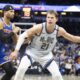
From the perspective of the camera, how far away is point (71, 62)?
55.9 ft

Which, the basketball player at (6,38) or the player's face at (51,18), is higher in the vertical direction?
the player's face at (51,18)

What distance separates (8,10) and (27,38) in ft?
2.54

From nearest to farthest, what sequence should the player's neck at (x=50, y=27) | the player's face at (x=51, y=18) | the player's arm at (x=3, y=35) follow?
1. the player's face at (x=51, y=18)
2. the player's neck at (x=50, y=27)
3. the player's arm at (x=3, y=35)

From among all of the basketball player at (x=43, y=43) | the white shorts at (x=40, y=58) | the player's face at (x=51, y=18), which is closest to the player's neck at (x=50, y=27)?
the basketball player at (x=43, y=43)

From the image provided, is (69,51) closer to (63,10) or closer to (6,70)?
(63,10)

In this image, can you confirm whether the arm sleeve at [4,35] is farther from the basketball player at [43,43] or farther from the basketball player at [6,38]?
the basketball player at [43,43]

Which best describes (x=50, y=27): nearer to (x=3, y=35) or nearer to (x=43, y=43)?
(x=43, y=43)

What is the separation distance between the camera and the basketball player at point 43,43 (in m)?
6.30

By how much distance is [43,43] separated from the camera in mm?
6559

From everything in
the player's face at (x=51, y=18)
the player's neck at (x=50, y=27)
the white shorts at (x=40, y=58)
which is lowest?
the white shorts at (x=40, y=58)

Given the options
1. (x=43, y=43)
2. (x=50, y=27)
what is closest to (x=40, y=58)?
(x=43, y=43)

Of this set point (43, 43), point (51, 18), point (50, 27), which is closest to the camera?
point (51, 18)

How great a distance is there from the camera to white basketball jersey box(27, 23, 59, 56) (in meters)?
6.49

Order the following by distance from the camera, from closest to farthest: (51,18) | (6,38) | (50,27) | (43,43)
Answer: (51,18), (50,27), (43,43), (6,38)
